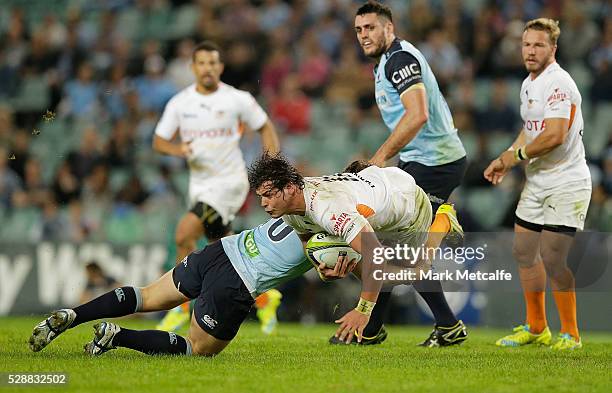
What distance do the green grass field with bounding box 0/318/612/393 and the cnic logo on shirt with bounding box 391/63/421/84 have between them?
7.73 ft

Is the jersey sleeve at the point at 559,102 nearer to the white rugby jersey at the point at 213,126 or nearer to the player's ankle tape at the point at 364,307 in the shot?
the player's ankle tape at the point at 364,307

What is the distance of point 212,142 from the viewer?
11.7 m

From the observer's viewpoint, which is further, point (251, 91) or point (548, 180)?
point (251, 91)

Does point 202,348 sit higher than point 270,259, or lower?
lower

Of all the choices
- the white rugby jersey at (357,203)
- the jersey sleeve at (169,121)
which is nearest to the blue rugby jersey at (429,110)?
the white rugby jersey at (357,203)

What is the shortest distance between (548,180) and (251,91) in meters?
8.87

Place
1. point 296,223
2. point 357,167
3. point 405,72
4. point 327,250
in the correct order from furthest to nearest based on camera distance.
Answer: point 405,72 → point 357,167 → point 296,223 → point 327,250

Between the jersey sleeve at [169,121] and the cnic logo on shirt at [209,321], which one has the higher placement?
the jersey sleeve at [169,121]

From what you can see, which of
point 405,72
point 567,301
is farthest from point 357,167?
point 567,301

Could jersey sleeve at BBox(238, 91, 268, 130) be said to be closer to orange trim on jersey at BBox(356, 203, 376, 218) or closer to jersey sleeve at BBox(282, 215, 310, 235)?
jersey sleeve at BBox(282, 215, 310, 235)

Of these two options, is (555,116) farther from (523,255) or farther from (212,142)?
(212,142)

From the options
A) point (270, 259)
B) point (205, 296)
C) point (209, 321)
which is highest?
point (270, 259)

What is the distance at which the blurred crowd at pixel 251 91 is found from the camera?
15.6m

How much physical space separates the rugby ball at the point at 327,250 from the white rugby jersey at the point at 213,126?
4148 millimetres
